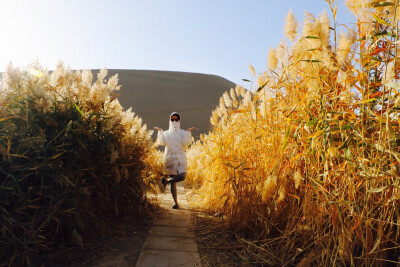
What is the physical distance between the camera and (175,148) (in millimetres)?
4383

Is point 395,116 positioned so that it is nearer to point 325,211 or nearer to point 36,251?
point 325,211

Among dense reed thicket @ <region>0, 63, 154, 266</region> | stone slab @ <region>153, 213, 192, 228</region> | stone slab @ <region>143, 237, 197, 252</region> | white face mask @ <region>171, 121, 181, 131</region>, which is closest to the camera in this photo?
dense reed thicket @ <region>0, 63, 154, 266</region>

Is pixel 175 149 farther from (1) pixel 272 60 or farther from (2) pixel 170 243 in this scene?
(1) pixel 272 60

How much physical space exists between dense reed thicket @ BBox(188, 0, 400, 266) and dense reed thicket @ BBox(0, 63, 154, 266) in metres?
1.26

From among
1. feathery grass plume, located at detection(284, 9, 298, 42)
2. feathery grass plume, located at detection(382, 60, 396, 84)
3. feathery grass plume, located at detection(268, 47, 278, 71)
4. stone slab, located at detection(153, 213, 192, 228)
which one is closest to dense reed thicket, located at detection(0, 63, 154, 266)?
stone slab, located at detection(153, 213, 192, 228)

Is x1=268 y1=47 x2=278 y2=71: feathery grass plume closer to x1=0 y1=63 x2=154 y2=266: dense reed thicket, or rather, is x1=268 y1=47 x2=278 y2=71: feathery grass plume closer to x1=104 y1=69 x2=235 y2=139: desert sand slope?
x1=0 y1=63 x2=154 y2=266: dense reed thicket

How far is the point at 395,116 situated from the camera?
63.2 inches

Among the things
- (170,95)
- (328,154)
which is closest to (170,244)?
(328,154)

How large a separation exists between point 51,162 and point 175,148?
8.40 ft

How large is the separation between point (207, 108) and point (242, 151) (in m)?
34.2

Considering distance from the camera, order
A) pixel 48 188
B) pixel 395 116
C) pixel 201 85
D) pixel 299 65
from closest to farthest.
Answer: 1. pixel 395 116
2. pixel 48 188
3. pixel 299 65
4. pixel 201 85

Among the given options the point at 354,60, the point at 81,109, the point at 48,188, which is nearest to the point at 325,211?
the point at 354,60

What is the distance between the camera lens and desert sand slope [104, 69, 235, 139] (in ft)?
107

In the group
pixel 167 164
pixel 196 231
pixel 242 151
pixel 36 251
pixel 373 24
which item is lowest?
pixel 196 231
